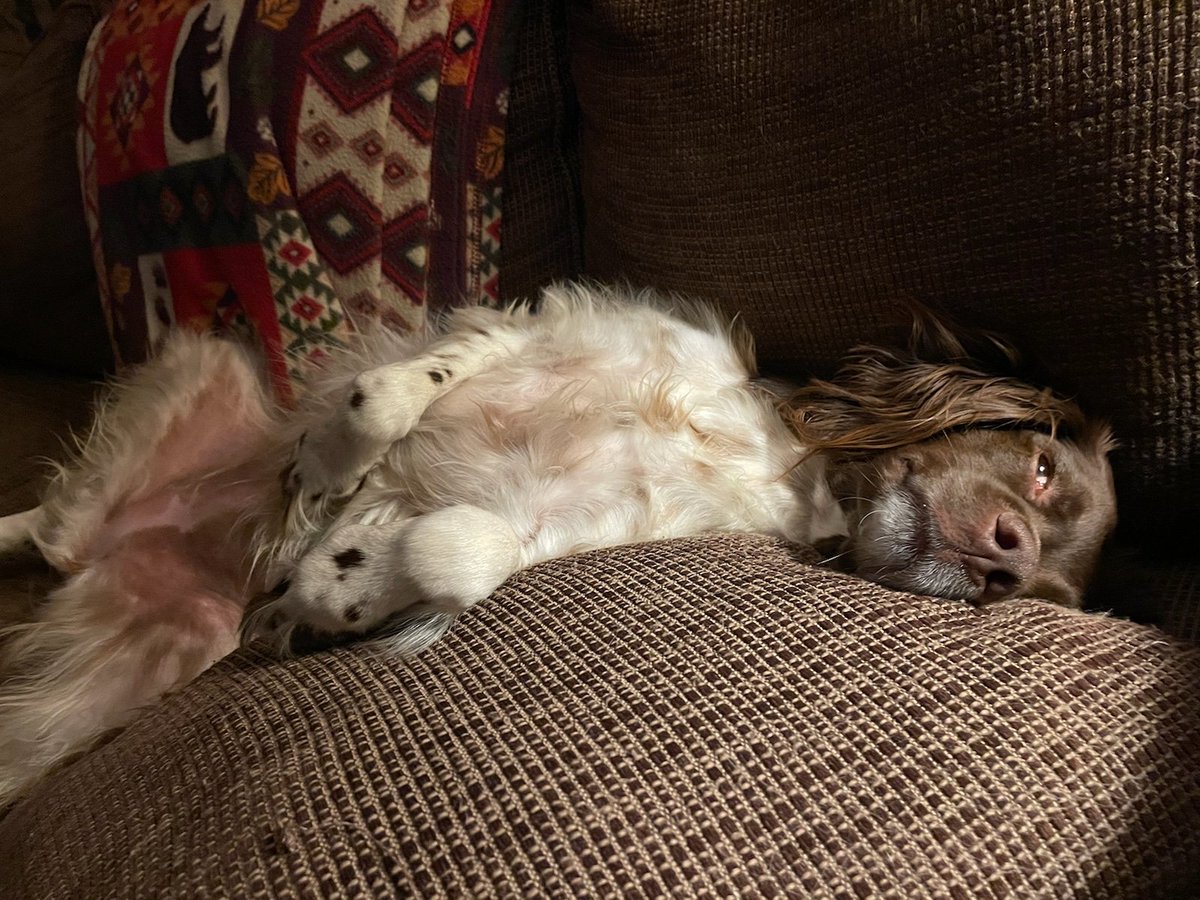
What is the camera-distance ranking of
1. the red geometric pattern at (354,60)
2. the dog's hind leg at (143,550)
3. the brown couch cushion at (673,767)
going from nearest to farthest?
the brown couch cushion at (673,767)
the dog's hind leg at (143,550)
the red geometric pattern at (354,60)

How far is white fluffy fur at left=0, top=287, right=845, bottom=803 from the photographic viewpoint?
162cm

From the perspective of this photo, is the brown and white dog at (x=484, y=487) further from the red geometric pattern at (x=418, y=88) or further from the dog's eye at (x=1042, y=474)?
the red geometric pattern at (x=418, y=88)

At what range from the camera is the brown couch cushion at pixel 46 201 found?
2299mm

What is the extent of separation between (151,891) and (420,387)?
1.02m

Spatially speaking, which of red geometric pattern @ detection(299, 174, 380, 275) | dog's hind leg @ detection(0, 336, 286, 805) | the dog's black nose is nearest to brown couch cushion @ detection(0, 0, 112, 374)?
dog's hind leg @ detection(0, 336, 286, 805)

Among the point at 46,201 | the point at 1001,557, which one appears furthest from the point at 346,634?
the point at 46,201

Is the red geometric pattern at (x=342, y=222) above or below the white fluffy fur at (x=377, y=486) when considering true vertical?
above

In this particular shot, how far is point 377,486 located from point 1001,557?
1231 mm

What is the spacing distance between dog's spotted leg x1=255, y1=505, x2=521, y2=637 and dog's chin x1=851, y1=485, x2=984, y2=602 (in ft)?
2.22

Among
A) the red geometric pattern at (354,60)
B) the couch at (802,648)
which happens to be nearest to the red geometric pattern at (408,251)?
the red geometric pattern at (354,60)

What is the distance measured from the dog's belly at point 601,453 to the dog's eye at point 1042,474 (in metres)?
0.48

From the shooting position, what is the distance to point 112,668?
1730 mm

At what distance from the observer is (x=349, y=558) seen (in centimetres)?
147

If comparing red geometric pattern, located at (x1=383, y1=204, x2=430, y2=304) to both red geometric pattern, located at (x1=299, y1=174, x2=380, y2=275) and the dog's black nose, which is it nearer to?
red geometric pattern, located at (x1=299, y1=174, x2=380, y2=275)
